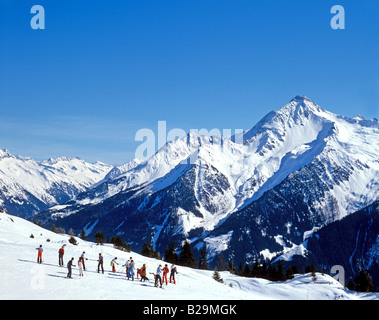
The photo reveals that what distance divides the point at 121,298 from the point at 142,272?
10944 mm

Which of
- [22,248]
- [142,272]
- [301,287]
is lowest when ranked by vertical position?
[301,287]

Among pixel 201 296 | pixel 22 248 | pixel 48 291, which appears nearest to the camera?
pixel 48 291

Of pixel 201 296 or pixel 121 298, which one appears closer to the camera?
pixel 121 298

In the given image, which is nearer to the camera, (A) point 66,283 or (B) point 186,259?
(A) point 66,283

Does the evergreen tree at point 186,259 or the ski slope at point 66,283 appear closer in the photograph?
the ski slope at point 66,283

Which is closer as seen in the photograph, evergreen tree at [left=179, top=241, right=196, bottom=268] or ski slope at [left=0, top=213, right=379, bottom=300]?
ski slope at [left=0, top=213, right=379, bottom=300]

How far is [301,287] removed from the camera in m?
73.5

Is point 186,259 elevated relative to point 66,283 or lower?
elevated
